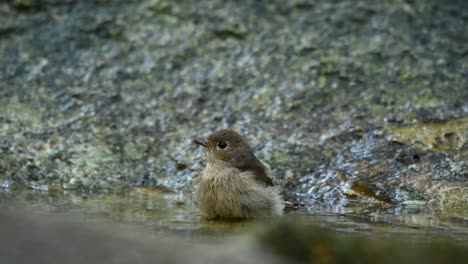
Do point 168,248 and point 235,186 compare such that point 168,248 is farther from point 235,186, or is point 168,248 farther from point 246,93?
point 246,93

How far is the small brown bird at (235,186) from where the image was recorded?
22.9ft

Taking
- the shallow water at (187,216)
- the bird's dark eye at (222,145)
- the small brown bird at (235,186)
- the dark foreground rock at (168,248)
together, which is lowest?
the dark foreground rock at (168,248)

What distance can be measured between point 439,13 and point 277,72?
2343mm

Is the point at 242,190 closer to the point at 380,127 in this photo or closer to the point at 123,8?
the point at 380,127

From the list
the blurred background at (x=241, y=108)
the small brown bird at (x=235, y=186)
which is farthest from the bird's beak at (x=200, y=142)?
the blurred background at (x=241, y=108)

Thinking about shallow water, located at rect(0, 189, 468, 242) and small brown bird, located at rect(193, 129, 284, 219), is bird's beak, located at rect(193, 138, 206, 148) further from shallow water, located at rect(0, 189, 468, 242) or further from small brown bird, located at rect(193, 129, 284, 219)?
shallow water, located at rect(0, 189, 468, 242)

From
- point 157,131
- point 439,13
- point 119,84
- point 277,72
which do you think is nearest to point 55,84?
point 119,84

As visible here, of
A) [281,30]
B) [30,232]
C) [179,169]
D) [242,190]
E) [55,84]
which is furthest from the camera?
[281,30]

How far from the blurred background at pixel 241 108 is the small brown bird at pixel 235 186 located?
0.64ft

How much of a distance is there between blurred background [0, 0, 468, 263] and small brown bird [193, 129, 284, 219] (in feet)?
0.64

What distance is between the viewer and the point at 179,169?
8.02 metres

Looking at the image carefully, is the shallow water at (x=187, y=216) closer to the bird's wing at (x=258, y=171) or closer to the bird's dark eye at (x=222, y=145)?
the bird's wing at (x=258, y=171)

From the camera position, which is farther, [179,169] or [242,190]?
[179,169]

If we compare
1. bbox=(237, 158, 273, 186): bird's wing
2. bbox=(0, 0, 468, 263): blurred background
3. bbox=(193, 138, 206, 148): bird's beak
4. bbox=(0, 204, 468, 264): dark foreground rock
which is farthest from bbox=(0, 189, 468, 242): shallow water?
bbox=(0, 204, 468, 264): dark foreground rock
